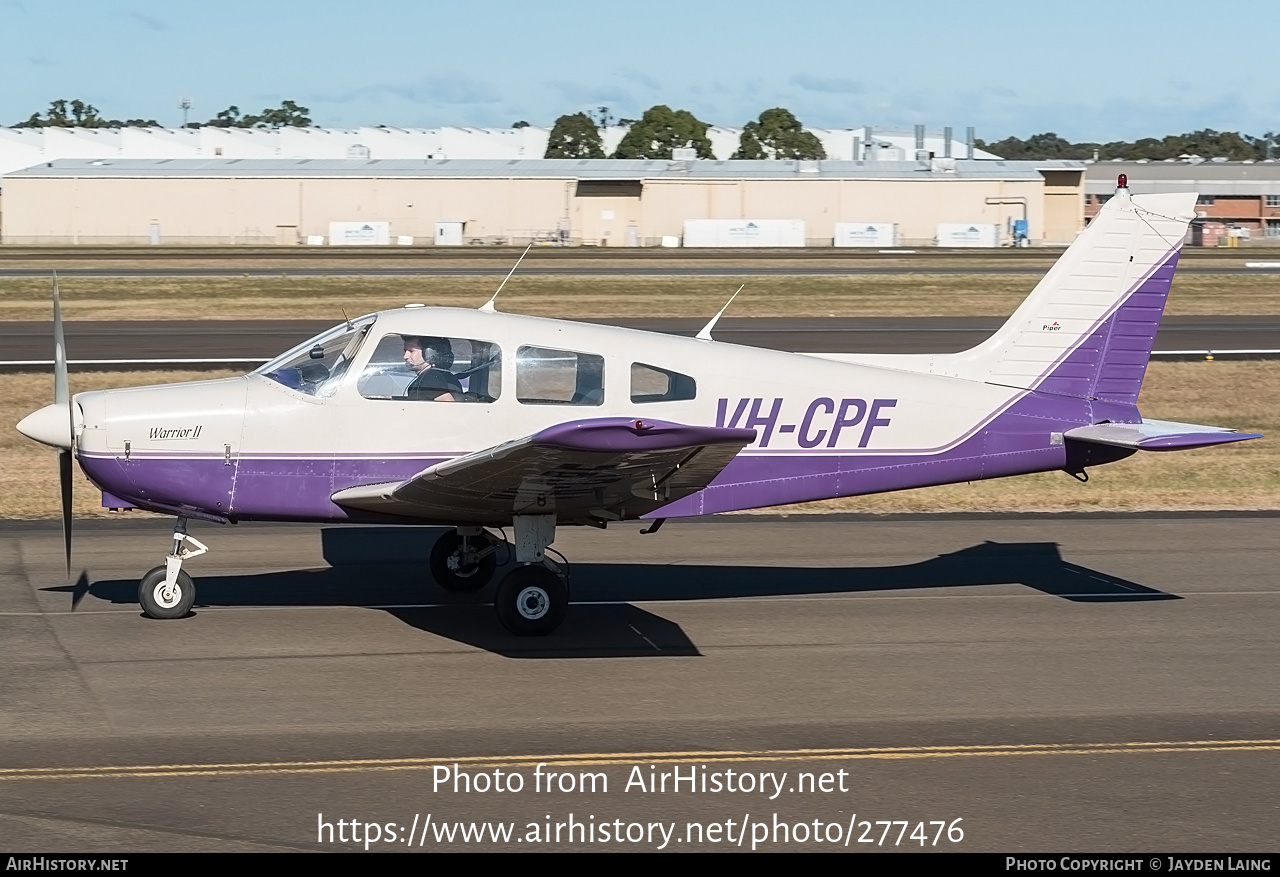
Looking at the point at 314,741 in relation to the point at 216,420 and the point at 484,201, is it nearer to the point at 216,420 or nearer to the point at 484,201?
the point at 216,420

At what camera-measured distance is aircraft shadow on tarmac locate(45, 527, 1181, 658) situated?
10477 millimetres

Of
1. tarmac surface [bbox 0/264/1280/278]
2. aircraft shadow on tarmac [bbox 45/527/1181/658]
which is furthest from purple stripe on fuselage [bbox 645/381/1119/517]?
tarmac surface [bbox 0/264/1280/278]

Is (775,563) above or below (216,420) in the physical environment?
below

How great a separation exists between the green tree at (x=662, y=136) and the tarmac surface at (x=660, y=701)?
139 metres

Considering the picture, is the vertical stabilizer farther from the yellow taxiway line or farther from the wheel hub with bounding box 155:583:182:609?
the wheel hub with bounding box 155:583:182:609

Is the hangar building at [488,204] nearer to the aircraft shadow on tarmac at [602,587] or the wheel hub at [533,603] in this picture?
the aircraft shadow on tarmac at [602,587]

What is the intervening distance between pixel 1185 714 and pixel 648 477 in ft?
12.4

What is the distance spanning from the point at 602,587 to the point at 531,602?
6.15ft

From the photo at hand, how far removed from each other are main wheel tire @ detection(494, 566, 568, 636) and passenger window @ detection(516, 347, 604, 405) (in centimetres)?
134

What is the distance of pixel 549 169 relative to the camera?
4045 inches

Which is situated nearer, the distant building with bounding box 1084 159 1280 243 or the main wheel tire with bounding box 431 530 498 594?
the main wheel tire with bounding box 431 530 498 594

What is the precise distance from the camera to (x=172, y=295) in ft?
154

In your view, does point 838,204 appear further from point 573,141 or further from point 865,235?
point 573,141
